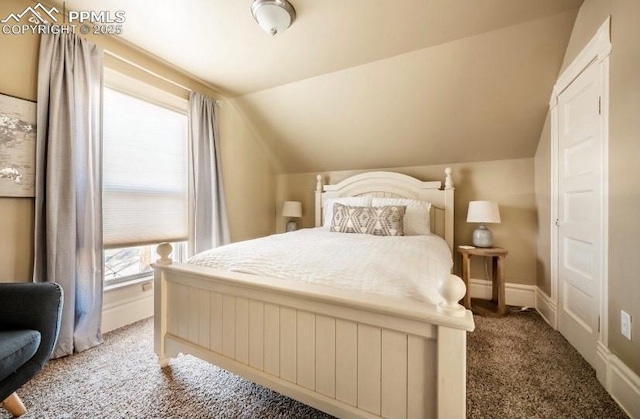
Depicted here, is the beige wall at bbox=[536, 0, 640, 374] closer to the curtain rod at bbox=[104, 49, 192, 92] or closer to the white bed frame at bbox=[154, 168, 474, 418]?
the white bed frame at bbox=[154, 168, 474, 418]

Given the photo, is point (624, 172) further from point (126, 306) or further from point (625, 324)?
point (126, 306)

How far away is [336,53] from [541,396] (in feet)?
9.03

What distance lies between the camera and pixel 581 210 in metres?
1.75

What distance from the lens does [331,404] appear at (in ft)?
3.36

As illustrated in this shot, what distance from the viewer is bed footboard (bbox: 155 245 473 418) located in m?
0.84

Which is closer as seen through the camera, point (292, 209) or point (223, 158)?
point (223, 158)

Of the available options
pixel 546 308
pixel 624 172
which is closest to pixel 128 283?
pixel 624 172

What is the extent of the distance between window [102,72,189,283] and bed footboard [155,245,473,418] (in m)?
1.09

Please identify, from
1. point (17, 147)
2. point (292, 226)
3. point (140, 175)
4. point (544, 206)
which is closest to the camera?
point (17, 147)

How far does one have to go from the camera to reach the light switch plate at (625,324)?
126cm

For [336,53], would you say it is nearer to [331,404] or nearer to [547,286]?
[331,404]

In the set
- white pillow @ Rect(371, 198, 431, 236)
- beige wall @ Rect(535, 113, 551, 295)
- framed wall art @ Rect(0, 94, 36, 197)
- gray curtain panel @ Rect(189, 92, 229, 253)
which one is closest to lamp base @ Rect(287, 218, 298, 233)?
gray curtain panel @ Rect(189, 92, 229, 253)

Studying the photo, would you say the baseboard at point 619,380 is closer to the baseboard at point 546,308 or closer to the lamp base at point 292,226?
the baseboard at point 546,308

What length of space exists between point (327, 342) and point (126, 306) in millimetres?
2086
